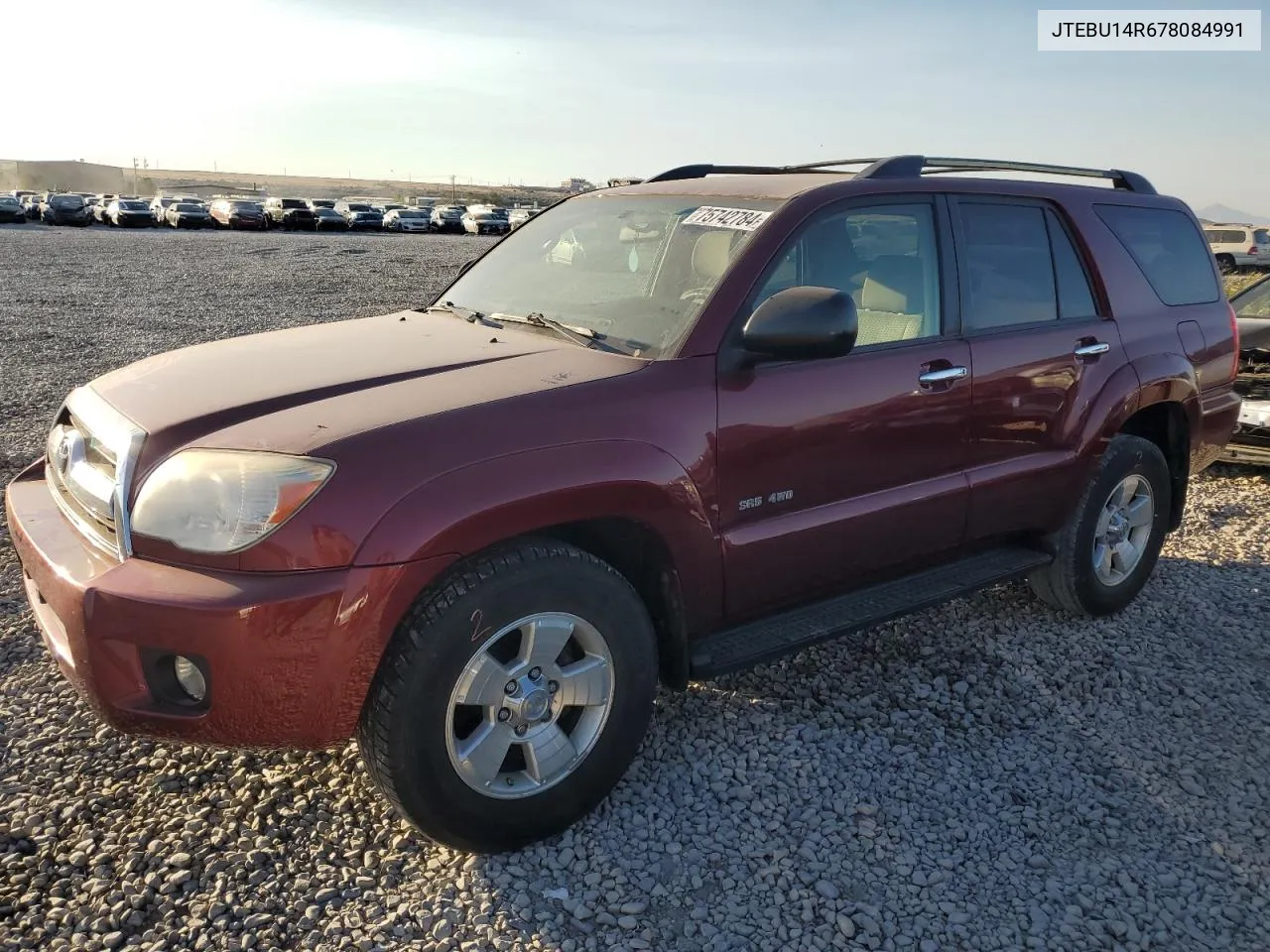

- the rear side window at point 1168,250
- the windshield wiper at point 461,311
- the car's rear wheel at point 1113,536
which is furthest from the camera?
the rear side window at point 1168,250

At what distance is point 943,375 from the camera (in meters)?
3.43

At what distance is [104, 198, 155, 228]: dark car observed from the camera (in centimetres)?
3856

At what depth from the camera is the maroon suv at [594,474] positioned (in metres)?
2.35

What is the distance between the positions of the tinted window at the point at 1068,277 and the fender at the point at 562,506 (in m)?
2.11

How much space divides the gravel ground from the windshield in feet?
4.68

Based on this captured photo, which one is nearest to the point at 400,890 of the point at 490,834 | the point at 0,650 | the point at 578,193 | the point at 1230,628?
the point at 490,834

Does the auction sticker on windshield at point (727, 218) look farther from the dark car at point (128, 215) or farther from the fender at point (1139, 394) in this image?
the dark car at point (128, 215)

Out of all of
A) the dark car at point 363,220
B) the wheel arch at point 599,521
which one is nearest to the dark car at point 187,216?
the dark car at point 363,220

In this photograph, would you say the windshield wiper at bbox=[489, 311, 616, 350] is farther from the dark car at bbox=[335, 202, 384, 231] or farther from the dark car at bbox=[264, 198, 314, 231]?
the dark car at bbox=[264, 198, 314, 231]

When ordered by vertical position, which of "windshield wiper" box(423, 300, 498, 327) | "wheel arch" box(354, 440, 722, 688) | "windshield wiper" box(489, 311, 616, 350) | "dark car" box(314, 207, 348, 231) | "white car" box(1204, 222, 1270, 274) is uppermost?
"dark car" box(314, 207, 348, 231)

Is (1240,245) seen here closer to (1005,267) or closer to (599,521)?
(1005,267)

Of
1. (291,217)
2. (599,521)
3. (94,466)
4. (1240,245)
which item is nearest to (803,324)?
(599,521)

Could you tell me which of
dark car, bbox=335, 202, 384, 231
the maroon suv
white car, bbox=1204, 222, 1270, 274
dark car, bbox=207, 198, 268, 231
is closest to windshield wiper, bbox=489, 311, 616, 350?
the maroon suv

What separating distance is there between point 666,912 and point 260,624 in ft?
4.19
